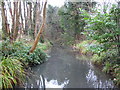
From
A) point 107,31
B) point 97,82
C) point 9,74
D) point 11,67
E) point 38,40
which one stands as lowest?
point 97,82


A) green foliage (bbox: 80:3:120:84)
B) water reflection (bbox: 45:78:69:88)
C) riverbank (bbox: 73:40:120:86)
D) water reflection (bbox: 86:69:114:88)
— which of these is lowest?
water reflection (bbox: 86:69:114:88)

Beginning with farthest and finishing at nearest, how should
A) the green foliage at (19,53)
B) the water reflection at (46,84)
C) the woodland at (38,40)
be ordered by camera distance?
the green foliage at (19,53) < the water reflection at (46,84) < the woodland at (38,40)

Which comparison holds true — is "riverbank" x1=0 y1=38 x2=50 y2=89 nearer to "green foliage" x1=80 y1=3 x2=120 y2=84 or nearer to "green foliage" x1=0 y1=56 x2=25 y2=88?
"green foliage" x1=0 y1=56 x2=25 y2=88

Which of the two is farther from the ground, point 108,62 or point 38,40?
point 38,40

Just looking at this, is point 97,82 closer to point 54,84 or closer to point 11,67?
point 54,84

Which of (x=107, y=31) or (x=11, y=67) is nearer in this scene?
(x=11, y=67)

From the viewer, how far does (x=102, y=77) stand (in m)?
4.60

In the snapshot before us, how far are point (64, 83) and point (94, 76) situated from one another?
4.70 feet

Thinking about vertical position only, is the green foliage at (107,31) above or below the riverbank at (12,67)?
above

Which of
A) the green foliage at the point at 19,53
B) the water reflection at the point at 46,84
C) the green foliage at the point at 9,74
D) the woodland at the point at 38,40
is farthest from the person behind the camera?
the green foliage at the point at 19,53

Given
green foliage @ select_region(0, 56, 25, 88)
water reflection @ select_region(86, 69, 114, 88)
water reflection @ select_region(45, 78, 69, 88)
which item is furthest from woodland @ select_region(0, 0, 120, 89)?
water reflection @ select_region(45, 78, 69, 88)

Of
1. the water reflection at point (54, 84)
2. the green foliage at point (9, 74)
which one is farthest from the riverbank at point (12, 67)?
the water reflection at point (54, 84)

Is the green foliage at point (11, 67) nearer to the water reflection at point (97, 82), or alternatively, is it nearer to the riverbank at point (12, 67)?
the riverbank at point (12, 67)

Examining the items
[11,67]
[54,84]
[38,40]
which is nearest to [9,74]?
[11,67]
